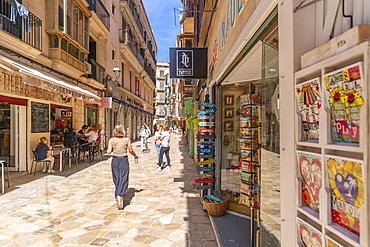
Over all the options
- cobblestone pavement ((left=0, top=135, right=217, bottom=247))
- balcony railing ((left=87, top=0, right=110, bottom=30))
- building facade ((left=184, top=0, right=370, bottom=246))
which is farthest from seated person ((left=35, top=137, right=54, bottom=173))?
balcony railing ((left=87, top=0, right=110, bottom=30))

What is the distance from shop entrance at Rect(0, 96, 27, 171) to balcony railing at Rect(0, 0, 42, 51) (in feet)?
7.71

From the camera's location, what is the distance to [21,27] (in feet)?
25.2

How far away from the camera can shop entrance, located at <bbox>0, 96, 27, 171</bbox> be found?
833cm

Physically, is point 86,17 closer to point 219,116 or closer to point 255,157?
point 219,116

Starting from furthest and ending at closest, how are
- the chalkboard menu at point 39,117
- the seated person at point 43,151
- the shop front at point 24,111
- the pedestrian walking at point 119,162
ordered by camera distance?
the chalkboard menu at point 39,117 → the seated person at point 43,151 → the shop front at point 24,111 → the pedestrian walking at point 119,162

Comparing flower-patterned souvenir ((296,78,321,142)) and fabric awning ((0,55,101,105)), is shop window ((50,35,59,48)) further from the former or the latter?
flower-patterned souvenir ((296,78,321,142))

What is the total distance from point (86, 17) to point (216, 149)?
12.1 m

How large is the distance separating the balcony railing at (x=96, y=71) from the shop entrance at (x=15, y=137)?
18.4 feet

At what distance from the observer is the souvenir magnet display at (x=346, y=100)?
991 millimetres

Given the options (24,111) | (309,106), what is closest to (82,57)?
(24,111)

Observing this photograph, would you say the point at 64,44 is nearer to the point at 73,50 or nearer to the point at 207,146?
the point at 73,50

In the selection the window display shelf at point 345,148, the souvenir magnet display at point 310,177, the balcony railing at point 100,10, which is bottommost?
the souvenir magnet display at point 310,177

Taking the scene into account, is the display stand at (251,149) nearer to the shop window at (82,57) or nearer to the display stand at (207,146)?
the display stand at (207,146)

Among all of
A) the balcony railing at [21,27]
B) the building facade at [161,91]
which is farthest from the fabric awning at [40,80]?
the building facade at [161,91]
